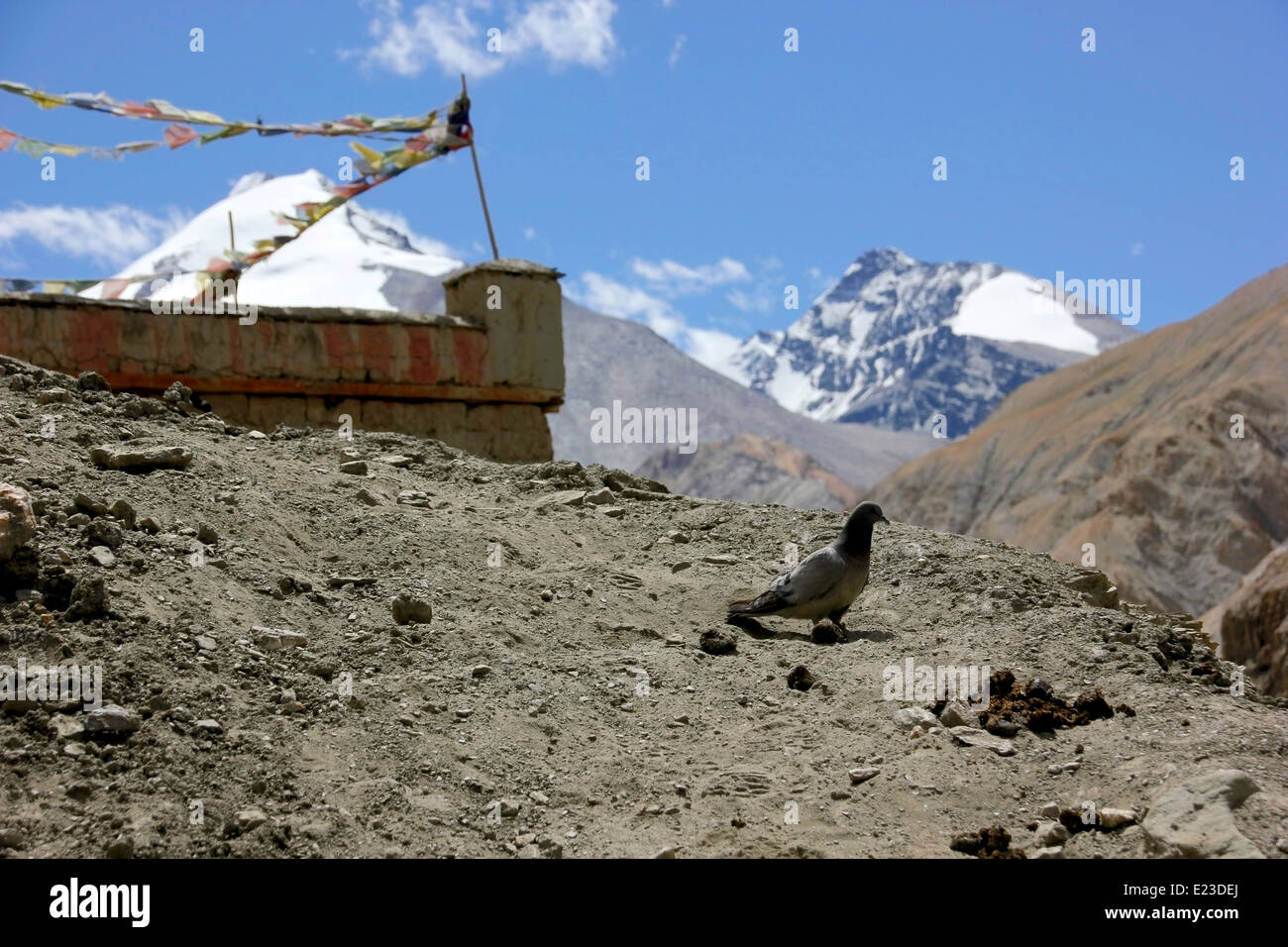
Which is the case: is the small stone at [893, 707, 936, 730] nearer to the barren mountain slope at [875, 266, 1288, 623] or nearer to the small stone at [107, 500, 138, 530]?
the small stone at [107, 500, 138, 530]

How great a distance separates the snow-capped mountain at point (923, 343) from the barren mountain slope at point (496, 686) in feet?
274

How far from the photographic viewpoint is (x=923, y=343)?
361ft

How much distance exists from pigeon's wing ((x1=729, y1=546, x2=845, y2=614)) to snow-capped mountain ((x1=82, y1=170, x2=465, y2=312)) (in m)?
41.0

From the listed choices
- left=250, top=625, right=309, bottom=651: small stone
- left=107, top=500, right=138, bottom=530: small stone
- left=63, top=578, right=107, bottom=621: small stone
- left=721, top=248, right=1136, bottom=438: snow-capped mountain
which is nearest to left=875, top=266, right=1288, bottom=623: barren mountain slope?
left=250, top=625, right=309, bottom=651: small stone

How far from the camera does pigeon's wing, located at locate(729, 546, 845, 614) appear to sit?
657 cm

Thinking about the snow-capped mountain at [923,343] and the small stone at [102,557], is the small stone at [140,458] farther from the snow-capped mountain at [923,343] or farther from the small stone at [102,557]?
the snow-capped mountain at [923,343]

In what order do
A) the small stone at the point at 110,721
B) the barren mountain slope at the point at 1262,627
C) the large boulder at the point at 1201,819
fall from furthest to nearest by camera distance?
the barren mountain slope at the point at 1262,627
the small stone at the point at 110,721
the large boulder at the point at 1201,819

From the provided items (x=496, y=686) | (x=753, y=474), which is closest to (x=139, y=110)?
(x=496, y=686)

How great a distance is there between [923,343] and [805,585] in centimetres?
10679

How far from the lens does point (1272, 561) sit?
49.3ft

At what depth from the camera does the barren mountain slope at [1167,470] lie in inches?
869

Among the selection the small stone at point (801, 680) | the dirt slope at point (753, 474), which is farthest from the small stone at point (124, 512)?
the dirt slope at point (753, 474)

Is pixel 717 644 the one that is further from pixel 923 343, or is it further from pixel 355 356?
pixel 923 343

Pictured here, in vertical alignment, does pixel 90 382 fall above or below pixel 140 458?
above
